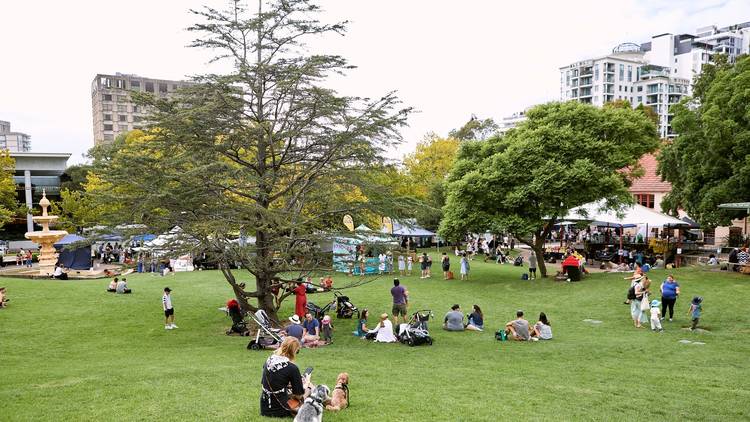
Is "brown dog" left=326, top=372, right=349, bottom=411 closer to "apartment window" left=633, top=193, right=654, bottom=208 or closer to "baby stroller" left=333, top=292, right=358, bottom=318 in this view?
"baby stroller" left=333, top=292, right=358, bottom=318

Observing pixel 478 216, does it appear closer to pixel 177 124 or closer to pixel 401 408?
pixel 177 124

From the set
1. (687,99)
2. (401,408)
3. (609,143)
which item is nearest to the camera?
(401,408)

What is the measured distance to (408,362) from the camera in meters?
12.4

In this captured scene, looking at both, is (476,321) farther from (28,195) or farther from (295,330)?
(28,195)

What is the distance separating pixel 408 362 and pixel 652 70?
12568 cm

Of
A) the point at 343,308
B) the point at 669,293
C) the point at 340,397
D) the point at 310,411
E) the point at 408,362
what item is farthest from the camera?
the point at 343,308

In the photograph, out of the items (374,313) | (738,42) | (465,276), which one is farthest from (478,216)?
(738,42)

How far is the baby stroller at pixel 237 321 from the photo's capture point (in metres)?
16.2

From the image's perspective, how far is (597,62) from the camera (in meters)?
117

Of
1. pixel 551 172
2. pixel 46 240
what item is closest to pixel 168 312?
pixel 551 172

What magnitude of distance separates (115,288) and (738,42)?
153 metres

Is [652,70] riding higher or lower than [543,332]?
higher

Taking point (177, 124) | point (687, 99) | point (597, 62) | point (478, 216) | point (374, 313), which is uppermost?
point (597, 62)

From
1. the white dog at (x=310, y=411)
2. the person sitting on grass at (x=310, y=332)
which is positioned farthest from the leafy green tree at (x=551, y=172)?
the white dog at (x=310, y=411)
